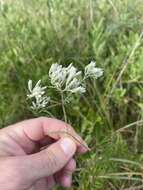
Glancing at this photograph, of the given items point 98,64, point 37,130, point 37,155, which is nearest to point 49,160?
point 37,155

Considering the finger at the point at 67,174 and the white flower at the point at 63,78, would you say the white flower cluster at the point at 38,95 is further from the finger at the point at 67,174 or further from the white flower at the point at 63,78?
the finger at the point at 67,174

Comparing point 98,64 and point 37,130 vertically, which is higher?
point 98,64

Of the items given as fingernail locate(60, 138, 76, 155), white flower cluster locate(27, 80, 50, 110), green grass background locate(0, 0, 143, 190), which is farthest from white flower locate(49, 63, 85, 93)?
green grass background locate(0, 0, 143, 190)

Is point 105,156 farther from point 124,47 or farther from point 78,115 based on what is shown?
point 124,47

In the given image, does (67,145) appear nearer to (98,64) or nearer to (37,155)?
(37,155)

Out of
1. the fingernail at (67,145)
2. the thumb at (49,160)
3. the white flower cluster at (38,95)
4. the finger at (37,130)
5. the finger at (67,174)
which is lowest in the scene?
the finger at (67,174)

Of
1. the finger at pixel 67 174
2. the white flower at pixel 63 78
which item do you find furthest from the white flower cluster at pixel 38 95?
the finger at pixel 67 174
